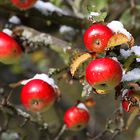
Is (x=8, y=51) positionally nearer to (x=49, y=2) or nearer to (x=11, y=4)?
(x=11, y=4)

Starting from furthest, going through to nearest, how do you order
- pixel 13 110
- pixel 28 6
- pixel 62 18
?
pixel 62 18 → pixel 28 6 → pixel 13 110

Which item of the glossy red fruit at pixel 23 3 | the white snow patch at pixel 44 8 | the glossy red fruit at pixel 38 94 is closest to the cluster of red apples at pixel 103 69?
the glossy red fruit at pixel 38 94

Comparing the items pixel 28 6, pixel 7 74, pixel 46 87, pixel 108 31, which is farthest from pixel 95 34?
pixel 7 74

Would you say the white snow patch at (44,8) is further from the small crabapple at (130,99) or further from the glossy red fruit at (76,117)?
the small crabapple at (130,99)

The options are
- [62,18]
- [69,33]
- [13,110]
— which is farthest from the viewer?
[69,33]

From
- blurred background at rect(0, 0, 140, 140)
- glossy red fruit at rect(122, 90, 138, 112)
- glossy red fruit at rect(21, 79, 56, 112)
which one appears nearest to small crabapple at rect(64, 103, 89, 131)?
blurred background at rect(0, 0, 140, 140)

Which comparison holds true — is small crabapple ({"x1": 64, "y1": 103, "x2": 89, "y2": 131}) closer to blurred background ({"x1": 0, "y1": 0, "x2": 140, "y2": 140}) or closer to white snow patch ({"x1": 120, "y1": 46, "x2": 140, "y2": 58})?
blurred background ({"x1": 0, "y1": 0, "x2": 140, "y2": 140})

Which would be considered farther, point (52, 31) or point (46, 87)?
point (52, 31)

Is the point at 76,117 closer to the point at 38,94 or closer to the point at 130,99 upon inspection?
the point at 38,94
